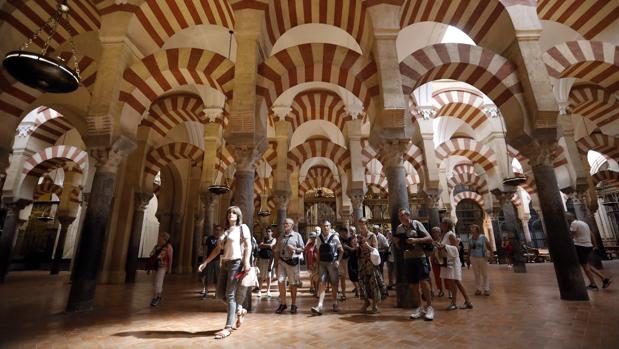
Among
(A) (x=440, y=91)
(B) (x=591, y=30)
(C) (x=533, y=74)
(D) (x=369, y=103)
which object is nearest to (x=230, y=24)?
(D) (x=369, y=103)

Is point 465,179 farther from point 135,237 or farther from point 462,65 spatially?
point 135,237

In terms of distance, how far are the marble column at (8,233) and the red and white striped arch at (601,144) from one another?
21137mm

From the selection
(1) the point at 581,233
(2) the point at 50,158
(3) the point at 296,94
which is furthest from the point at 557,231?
(2) the point at 50,158

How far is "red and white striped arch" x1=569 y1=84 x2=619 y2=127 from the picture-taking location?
9.35 meters

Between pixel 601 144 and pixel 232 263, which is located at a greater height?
pixel 601 144

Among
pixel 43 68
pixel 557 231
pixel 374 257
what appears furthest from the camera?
pixel 557 231

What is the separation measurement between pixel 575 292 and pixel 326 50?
561cm

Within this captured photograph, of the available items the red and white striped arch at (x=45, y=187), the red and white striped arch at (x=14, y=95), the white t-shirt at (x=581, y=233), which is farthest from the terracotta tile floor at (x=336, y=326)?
the red and white striped arch at (x=45, y=187)

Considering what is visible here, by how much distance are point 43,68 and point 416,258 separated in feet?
17.8

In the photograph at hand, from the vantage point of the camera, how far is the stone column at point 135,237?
8742 millimetres

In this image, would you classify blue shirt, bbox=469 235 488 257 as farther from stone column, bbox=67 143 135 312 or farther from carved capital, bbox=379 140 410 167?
stone column, bbox=67 143 135 312

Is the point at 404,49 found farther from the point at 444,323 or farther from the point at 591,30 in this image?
the point at 444,323

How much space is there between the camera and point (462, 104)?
1033 cm

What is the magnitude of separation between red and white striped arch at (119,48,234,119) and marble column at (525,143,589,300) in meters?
5.86
